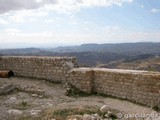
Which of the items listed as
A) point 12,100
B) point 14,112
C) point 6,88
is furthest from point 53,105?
point 6,88

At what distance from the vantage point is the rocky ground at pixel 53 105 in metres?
9.05

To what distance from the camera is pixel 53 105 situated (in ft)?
34.1

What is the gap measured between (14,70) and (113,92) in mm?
5989

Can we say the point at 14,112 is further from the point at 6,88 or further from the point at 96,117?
the point at 6,88

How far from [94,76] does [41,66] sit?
3090 millimetres

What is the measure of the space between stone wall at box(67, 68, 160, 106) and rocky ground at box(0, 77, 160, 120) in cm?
34

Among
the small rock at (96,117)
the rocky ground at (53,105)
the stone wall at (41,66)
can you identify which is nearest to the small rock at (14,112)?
the rocky ground at (53,105)

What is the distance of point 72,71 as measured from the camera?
13.2m

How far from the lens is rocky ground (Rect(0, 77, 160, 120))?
9.05 meters

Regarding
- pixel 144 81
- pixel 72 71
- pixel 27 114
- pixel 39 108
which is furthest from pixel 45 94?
pixel 144 81

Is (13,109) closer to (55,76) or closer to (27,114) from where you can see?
(27,114)

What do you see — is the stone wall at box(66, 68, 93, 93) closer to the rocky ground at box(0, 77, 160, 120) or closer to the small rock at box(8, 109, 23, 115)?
the rocky ground at box(0, 77, 160, 120)

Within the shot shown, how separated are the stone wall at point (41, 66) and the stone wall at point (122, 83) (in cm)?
77

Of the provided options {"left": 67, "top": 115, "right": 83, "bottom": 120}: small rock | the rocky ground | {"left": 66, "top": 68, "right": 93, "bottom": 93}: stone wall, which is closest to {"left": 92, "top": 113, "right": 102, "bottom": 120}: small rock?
the rocky ground
